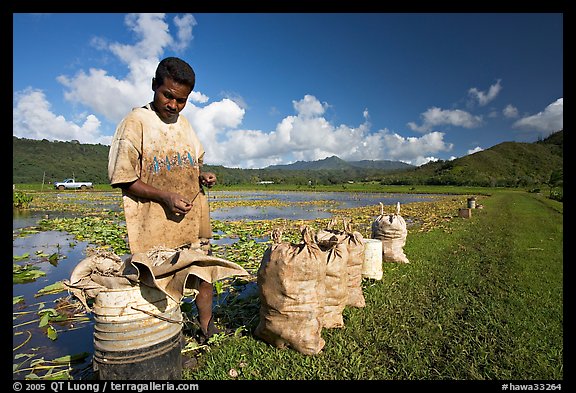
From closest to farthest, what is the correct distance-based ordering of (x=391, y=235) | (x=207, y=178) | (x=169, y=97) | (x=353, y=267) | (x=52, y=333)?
(x=169, y=97) < (x=207, y=178) < (x=52, y=333) < (x=353, y=267) < (x=391, y=235)

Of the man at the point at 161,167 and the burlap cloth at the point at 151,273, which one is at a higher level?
the man at the point at 161,167

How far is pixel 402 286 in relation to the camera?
4.91m

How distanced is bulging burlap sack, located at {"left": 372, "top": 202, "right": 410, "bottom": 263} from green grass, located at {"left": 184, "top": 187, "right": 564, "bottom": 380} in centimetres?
35

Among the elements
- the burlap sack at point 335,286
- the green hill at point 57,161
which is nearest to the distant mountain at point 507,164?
the burlap sack at point 335,286

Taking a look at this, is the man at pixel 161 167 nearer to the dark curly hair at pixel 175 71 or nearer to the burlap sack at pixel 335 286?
the dark curly hair at pixel 175 71

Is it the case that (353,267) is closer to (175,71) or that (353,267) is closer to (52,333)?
(175,71)

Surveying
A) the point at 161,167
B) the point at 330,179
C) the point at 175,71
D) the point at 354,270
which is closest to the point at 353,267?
the point at 354,270

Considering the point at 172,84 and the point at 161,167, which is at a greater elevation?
the point at 172,84

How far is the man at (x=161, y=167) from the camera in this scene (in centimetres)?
240

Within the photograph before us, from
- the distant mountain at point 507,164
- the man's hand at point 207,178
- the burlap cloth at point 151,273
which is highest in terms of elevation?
the distant mountain at point 507,164

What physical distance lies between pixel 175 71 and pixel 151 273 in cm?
153

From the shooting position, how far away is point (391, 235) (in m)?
6.19

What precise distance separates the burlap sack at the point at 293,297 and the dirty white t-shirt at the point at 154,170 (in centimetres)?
87

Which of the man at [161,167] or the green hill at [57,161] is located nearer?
the man at [161,167]
